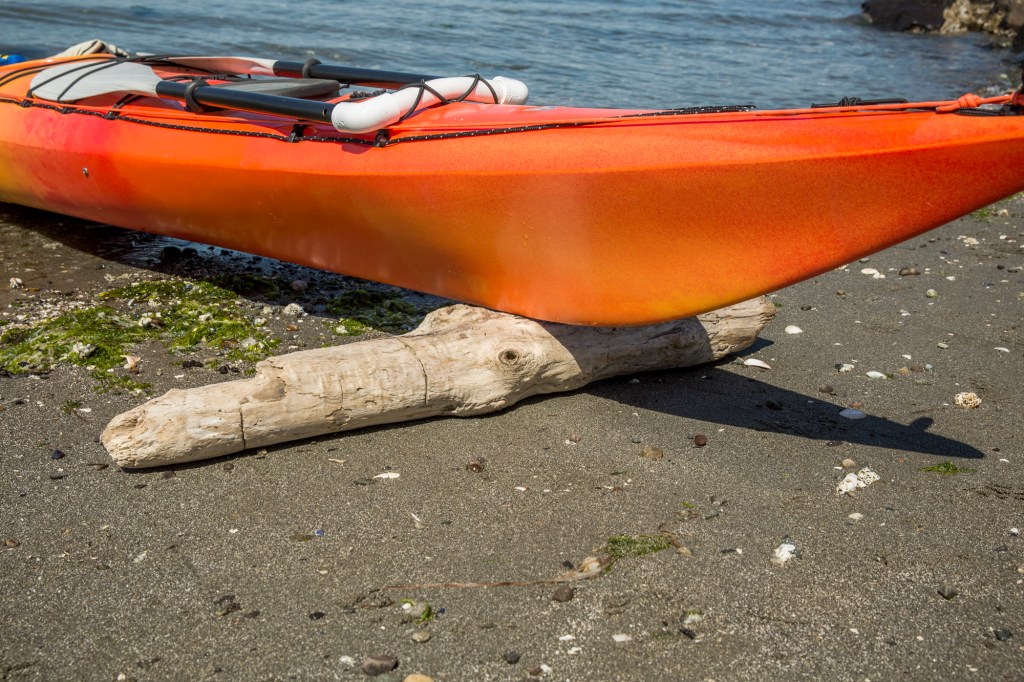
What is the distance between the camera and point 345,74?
226 inches

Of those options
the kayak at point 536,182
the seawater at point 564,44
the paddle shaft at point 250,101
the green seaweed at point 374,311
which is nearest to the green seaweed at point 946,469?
the kayak at point 536,182

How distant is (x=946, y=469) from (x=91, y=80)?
16.1 ft

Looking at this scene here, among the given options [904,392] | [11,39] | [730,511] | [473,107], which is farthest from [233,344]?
[11,39]

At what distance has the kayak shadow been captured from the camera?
3832mm

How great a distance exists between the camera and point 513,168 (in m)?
3.82

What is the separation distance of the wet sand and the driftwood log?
11 centimetres

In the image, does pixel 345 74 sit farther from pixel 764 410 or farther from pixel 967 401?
pixel 967 401

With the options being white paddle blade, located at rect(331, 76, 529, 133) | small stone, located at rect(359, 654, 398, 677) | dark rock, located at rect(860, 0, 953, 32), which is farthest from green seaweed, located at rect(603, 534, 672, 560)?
dark rock, located at rect(860, 0, 953, 32)

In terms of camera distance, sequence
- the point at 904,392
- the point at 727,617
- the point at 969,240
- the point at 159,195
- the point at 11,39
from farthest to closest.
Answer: the point at 11,39 → the point at 969,240 → the point at 159,195 → the point at 904,392 → the point at 727,617

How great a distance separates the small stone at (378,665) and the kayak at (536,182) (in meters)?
1.77

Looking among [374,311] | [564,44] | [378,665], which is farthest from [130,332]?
[564,44]

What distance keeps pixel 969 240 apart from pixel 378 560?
5.14 meters

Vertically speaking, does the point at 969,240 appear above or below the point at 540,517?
above

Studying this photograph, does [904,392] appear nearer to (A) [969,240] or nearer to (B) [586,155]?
(B) [586,155]
